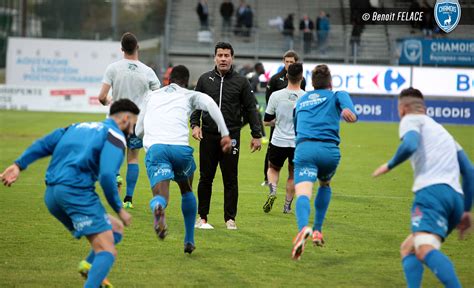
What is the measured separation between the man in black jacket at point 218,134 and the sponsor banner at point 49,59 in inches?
1209

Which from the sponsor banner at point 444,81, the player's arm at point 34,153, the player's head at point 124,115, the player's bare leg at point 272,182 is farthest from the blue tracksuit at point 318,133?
the sponsor banner at point 444,81

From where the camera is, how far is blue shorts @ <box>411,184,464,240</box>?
6676mm

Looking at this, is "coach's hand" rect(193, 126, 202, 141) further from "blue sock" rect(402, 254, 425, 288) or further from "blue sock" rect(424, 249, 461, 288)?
"blue sock" rect(424, 249, 461, 288)

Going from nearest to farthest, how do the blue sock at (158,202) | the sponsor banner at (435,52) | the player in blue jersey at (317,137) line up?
the blue sock at (158,202)
the player in blue jersey at (317,137)
the sponsor banner at (435,52)

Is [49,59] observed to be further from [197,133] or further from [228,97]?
[197,133]

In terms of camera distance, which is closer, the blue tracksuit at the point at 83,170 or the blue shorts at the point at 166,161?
the blue tracksuit at the point at 83,170

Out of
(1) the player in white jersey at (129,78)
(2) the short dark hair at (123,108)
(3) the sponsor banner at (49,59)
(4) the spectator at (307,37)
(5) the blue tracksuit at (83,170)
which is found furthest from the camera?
(3) the sponsor banner at (49,59)

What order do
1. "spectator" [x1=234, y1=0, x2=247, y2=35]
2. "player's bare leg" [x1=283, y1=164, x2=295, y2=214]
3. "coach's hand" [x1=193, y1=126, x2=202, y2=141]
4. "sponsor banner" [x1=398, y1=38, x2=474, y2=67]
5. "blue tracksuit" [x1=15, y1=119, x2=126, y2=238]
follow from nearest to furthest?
"blue tracksuit" [x1=15, y1=119, x2=126, y2=238] → "coach's hand" [x1=193, y1=126, x2=202, y2=141] → "player's bare leg" [x1=283, y1=164, x2=295, y2=214] → "sponsor banner" [x1=398, y1=38, x2=474, y2=67] → "spectator" [x1=234, y1=0, x2=247, y2=35]

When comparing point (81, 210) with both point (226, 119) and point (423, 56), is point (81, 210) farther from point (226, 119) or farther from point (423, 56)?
point (423, 56)

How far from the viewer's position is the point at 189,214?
31.0 feet

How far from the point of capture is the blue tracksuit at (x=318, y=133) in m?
9.27

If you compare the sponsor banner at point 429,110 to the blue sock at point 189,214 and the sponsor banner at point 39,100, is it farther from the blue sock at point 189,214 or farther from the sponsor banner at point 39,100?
the blue sock at point 189,214

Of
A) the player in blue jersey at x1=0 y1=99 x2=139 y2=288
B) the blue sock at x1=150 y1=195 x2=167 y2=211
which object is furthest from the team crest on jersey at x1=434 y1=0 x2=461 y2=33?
the player in blue jersey at x1=0 y1=99 x2=139 y2=288

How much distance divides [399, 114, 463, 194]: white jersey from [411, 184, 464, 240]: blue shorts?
2.2 inches
